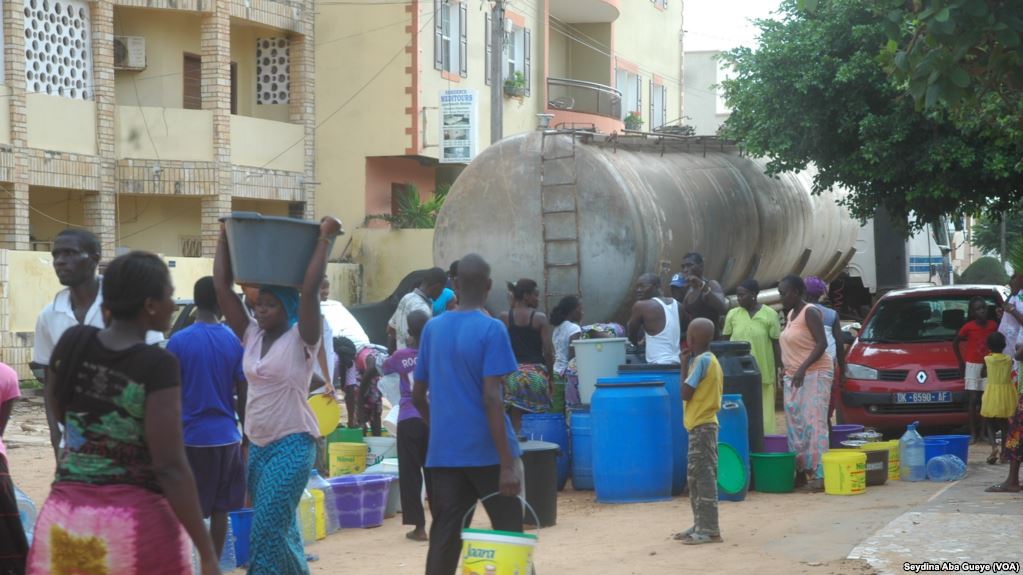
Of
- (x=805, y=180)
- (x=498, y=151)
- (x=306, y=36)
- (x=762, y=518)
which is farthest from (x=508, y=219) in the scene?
(x=306, y=36)

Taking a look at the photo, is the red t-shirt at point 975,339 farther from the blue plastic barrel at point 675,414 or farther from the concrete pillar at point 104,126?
the concrete pillar at point 104,126

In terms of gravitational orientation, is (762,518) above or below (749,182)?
below

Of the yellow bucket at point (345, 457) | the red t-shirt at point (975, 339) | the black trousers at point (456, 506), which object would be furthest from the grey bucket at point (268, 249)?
the red t-shirt at point (975, 339)

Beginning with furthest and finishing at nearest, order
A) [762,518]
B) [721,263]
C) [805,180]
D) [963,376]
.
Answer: [805,180] → [721,263] → [963,376] → [762,518]

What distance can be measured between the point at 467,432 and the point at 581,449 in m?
5.48

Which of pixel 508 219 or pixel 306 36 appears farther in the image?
pixel 306 36

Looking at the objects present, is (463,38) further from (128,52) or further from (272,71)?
(128,52)

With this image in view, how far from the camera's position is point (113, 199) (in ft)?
80.3

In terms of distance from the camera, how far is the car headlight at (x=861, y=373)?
14.3 m

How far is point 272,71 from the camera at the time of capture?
28703mm

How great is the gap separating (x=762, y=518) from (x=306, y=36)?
66.7ft

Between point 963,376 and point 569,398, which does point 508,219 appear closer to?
point 569,398

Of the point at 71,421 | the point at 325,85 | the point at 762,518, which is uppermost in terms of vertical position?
the point at 325,85

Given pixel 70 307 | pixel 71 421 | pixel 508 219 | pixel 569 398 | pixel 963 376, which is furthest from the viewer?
pixel 508 219
